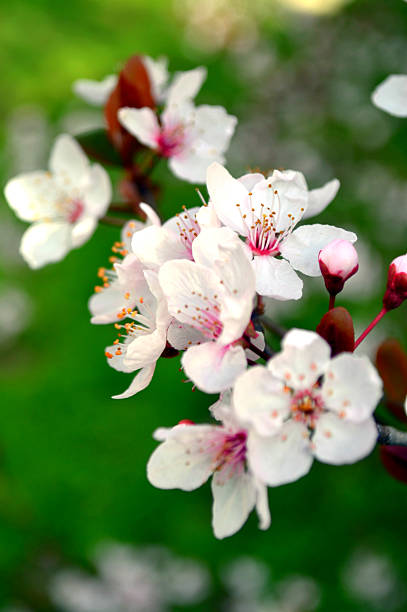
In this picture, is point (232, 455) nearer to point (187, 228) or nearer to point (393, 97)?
point (187, 228)

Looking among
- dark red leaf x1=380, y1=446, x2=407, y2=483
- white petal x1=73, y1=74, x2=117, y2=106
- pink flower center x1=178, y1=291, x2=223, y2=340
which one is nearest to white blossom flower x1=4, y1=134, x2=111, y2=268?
white petal x1=73, y1=74, x2=117, y2=106

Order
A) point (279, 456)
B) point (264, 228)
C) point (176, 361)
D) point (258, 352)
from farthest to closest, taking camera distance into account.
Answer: point (176, 361) → point (264, 228) → point (258, 352) → point (279, 456)

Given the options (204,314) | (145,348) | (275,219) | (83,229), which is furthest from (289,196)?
(83,229)

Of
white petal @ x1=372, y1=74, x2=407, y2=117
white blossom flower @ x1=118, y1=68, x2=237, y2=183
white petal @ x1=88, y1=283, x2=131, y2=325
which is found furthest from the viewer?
white blossom flower @ x1=118, y1=68, x2=237, y2=183

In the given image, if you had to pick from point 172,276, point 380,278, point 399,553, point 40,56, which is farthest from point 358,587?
point 40,56

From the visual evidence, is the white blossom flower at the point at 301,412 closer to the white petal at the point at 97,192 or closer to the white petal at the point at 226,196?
the white petal at the point at 226,196

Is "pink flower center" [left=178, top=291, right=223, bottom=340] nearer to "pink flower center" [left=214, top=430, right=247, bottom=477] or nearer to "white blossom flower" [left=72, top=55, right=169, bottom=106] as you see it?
"pink flower center" [left=214, top=430, right=247, bottom=477]
